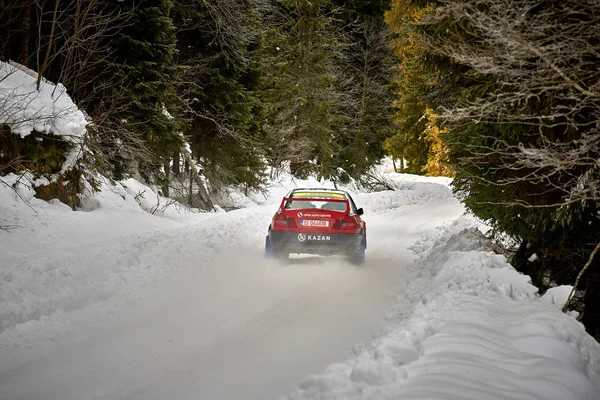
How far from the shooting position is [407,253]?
1102 cm

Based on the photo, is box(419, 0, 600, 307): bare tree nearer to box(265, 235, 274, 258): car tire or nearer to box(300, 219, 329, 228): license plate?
box(300, 219, 329, 228): license plate

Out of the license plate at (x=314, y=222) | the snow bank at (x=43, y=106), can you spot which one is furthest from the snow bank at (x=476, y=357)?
the snow bank at (x=43, y=106)

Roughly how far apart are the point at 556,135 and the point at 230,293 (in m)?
5.79

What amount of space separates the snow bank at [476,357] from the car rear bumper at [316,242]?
312 cm

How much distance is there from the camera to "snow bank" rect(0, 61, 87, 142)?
878cm

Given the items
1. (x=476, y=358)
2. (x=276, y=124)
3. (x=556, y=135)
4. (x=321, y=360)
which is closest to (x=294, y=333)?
(x=321, y=360)

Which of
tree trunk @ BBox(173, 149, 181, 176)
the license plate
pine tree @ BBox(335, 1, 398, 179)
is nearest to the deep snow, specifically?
the license plate

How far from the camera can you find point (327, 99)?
2364 centimetres

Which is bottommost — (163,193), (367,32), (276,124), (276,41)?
(163,193)

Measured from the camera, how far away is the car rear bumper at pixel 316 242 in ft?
28.6

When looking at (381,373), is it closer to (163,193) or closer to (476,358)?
(476,358)

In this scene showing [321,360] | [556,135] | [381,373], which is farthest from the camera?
[556,135]

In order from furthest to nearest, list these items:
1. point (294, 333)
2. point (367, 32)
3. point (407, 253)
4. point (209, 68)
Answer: point (367, 32), point (209, 68), point (407, 253), point (294, 333)

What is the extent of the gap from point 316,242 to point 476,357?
5.12 metres
